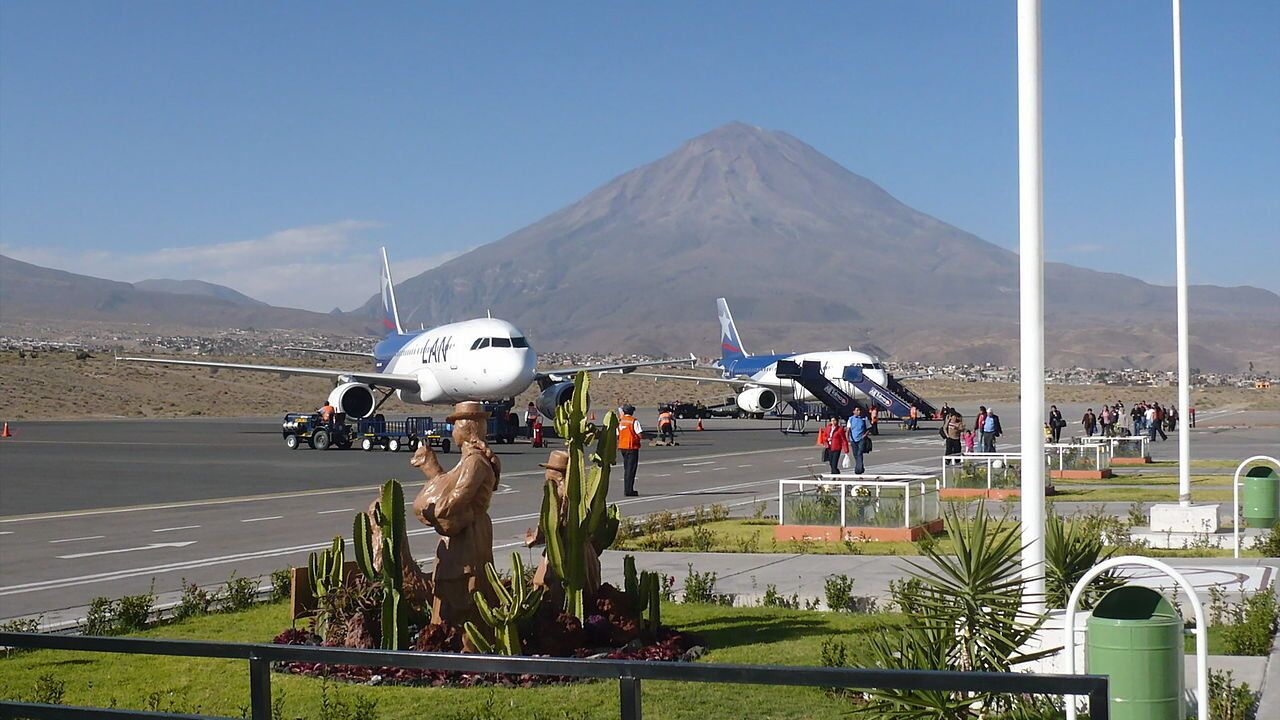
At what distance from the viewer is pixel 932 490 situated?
802 inches

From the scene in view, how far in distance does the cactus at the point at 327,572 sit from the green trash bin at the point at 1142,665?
6.38m

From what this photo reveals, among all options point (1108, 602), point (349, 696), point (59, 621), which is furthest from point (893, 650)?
point (59, 621)

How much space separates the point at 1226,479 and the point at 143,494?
23.9m

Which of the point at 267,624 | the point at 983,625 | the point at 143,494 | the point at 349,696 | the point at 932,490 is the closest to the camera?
the point at 983,625

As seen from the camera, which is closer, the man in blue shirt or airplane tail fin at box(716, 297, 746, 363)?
the man in blue shirt

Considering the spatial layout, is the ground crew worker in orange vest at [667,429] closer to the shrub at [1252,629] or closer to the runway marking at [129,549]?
the runway marking at [129,549]

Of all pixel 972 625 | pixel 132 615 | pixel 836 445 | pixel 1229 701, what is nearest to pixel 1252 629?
pixel 1229 701

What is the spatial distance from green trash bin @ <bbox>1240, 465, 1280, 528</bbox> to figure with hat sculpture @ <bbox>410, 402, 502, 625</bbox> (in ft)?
40.0

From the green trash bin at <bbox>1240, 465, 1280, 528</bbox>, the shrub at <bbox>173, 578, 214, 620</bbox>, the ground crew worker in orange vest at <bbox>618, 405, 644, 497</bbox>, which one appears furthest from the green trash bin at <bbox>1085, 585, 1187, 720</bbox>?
the ground crew worker in orange vest at <bbox>618, 405, 644, 497</bbox>

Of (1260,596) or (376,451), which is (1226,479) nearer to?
(1260,596)

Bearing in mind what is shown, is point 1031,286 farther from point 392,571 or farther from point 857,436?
point 857,436

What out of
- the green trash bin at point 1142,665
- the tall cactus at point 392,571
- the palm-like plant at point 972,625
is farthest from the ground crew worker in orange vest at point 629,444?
the green trash bin at point 1142,665

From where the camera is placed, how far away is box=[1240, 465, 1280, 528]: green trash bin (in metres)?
18.2

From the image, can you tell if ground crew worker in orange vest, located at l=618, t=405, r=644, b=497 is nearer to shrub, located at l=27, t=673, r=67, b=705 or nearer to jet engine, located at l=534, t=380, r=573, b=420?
shrub, located at l=27, t=673, r=67, b=705
